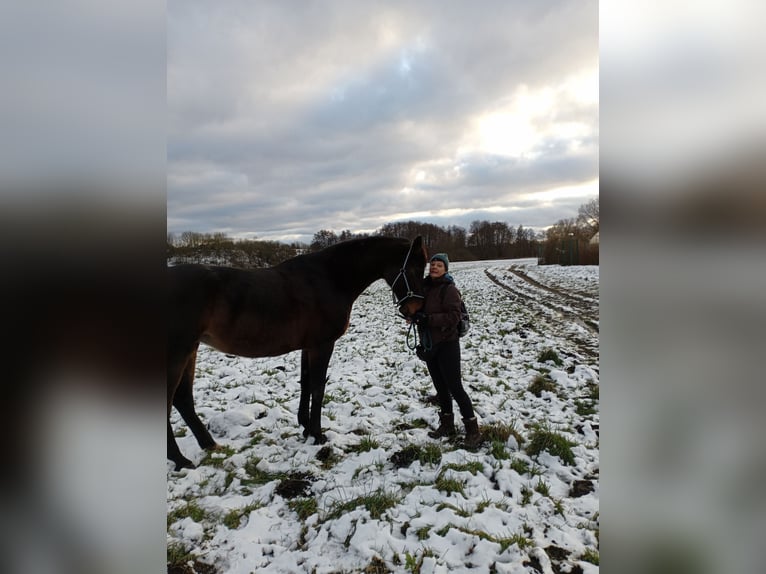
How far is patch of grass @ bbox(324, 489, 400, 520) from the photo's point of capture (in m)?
2.56

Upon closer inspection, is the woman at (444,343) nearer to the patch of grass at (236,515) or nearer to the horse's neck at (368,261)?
the horse's neck at (368,261)

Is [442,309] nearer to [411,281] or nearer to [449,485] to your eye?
[411,281]

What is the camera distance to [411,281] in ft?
12.1

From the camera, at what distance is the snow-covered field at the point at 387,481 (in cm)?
222

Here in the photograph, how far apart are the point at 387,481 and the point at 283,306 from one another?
1841 mm

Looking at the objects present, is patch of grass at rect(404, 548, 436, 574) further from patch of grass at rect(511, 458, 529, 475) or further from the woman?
the woman

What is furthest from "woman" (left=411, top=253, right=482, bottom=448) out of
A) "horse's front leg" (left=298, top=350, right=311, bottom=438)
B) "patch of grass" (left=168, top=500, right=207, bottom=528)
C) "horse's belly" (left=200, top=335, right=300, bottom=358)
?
"patch of grass" (left=168, top=500, right=207, bottom=528)

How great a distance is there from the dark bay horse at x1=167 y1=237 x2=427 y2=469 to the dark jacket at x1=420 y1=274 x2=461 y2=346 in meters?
0.13

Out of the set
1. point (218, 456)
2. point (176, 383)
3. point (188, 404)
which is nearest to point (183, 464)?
point (218, 456)

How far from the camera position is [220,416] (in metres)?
4.15

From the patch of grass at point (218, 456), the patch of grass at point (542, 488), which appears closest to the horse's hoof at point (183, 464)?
the patch of grass at point (218, 456)

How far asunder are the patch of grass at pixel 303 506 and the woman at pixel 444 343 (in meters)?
1.47
